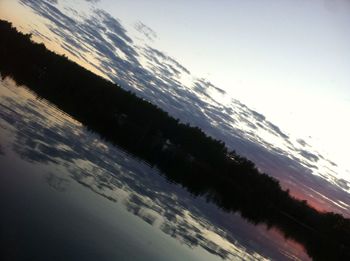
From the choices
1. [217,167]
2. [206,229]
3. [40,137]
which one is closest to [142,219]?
[206,229]

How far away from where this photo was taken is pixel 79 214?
2052cm

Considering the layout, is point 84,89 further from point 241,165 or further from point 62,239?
point 62,239

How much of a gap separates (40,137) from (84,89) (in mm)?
159910

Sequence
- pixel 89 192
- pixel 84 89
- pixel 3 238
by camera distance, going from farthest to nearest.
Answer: pixel 84 89 < pixel 89 192 < pixel 3 238

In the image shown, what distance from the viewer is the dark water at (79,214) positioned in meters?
15.9

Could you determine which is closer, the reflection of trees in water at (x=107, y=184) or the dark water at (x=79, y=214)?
the dark water at (x=79, y=214)

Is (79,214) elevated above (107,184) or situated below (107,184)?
below

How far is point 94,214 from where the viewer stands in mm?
21781

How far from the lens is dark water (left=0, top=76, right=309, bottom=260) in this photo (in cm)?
1589

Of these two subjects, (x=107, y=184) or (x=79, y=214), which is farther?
(x=107, y=184)

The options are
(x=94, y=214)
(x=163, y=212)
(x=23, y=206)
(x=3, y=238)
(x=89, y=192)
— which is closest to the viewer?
(x=3, y=238)

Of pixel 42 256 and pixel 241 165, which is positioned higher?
pixel 241 165

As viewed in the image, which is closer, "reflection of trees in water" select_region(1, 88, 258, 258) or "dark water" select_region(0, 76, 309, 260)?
"dark water" select_region(0, 76, 309, 260)

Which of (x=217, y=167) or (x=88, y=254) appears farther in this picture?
(x=217, y=167)
